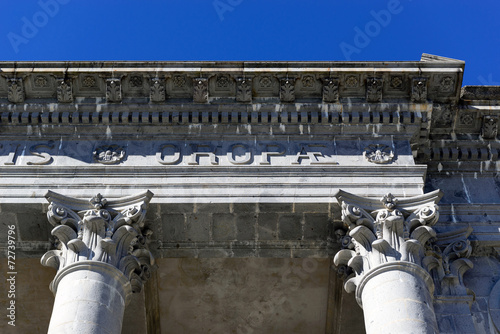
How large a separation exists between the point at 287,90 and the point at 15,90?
6278mm

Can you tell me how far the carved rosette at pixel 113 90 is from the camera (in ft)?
61.5

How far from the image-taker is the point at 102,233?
53.3 feet

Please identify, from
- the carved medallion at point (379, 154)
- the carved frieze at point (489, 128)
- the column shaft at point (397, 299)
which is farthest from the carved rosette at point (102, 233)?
the carved frieze at point (489, 128)

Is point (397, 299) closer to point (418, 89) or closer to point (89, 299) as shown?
point (89, 299)

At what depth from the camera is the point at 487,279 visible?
56.7 ft

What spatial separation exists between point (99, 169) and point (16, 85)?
10.1ft

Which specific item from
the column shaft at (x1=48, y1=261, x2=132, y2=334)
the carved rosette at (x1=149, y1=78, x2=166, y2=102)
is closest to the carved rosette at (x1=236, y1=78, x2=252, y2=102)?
the carved rosette at (x1=149, y1=78, x2=166, y2=102)

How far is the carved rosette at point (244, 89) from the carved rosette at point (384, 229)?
11.4ft

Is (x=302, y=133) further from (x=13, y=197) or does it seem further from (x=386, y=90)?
(x=13, y=197)

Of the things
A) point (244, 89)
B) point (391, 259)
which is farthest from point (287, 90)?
point (391, 259)

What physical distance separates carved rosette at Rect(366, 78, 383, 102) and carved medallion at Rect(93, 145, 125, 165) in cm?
576

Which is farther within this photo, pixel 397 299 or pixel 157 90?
pixel 157 90

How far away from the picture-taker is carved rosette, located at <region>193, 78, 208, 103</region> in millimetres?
18719

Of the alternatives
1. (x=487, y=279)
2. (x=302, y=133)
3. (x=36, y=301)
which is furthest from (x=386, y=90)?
(x=36, y=301)
